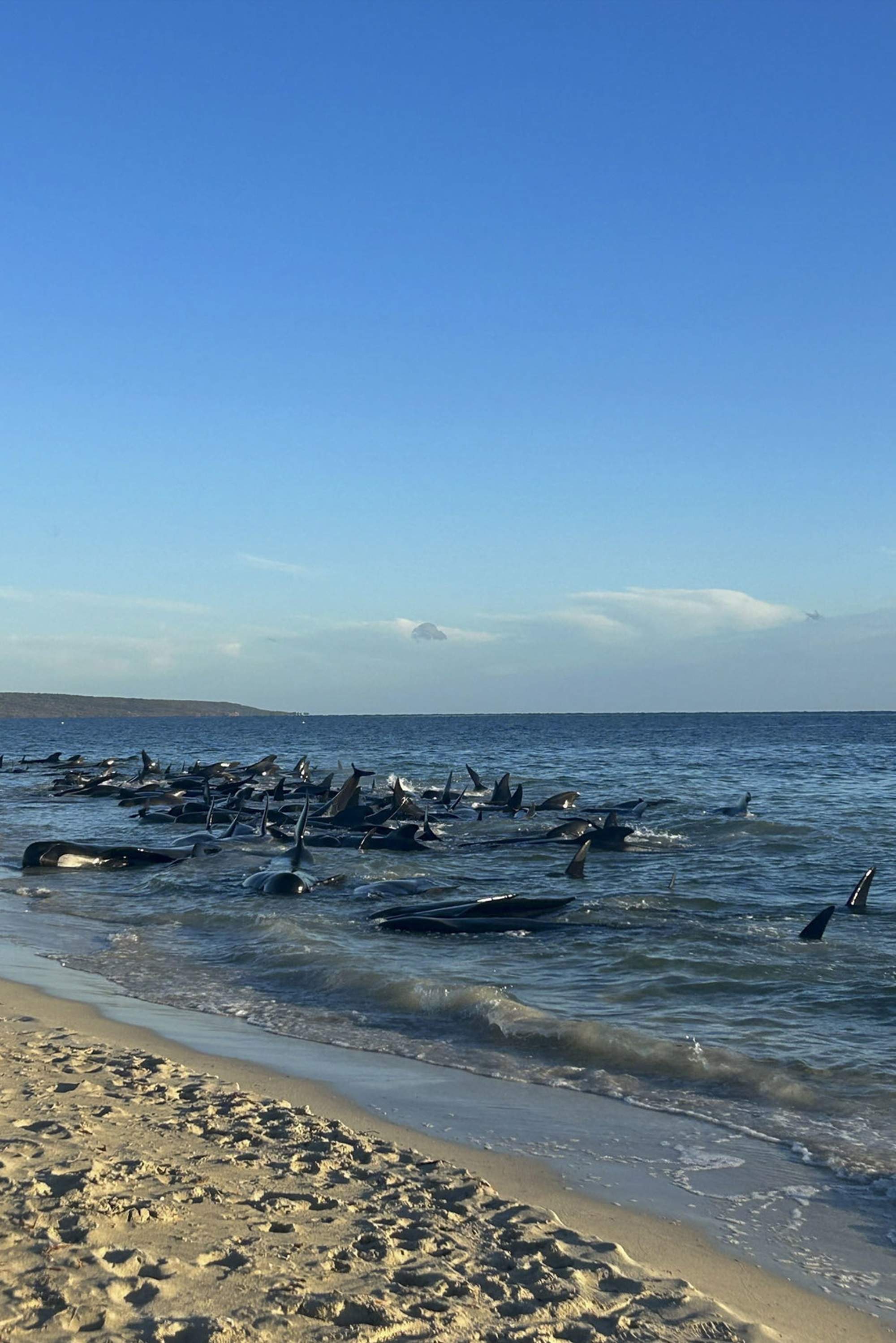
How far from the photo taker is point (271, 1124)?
6.65 metres

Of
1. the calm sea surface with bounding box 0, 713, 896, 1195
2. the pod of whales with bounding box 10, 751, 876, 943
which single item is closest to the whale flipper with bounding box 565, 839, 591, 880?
the pod of whales with bounding box 10, 751, 876, 943

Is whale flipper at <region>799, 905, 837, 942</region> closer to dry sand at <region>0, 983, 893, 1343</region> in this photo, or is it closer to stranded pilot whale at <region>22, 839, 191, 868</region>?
dry sand at <region>0, 983, 893, 1343</region>

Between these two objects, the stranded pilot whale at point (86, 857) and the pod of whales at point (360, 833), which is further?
the stranded pilot whale at point (86, 857)

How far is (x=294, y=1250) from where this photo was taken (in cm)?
475

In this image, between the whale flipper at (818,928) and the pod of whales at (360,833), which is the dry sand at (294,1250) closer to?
the pod of whales at (360,833)

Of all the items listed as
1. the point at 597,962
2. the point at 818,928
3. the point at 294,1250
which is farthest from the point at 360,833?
the point at 294,1250

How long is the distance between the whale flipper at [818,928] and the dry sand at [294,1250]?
786 centimetres

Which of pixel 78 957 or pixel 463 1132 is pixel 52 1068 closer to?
pixel 463 1132

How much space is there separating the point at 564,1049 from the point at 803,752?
67510 millimetres

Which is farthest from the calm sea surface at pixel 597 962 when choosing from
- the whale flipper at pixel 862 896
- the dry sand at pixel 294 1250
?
the dry sand at pixel 294 1250

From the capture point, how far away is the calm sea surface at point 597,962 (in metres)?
8.23

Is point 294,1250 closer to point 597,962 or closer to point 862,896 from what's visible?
point 597,962

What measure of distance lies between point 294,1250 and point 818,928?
32.1 ft

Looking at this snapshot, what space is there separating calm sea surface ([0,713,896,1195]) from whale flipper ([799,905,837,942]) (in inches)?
12.6
